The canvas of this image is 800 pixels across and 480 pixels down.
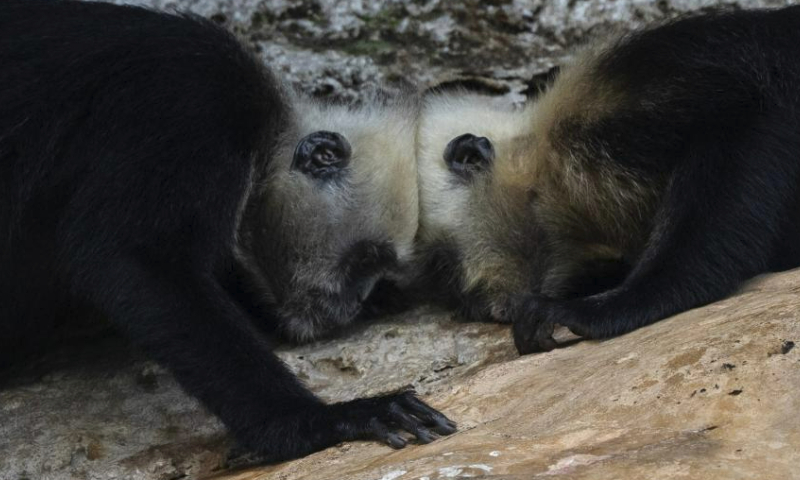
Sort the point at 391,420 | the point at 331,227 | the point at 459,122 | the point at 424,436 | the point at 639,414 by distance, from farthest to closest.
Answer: the point at 459,122
the point at 331,227
the point at 391,420
the point at 424,436
the point at 639,414

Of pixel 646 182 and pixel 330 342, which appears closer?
pixel 646 182

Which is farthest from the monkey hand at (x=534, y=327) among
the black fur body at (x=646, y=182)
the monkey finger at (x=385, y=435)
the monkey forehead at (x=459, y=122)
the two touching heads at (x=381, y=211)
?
the monkey forehead at (x=459, y=122)

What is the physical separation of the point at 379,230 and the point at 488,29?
1.79 metres

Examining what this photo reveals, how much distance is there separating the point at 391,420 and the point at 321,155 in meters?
1.34

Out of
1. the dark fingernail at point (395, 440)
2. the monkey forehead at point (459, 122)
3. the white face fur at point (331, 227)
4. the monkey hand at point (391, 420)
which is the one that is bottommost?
the dark fingernail at point (395, 440)

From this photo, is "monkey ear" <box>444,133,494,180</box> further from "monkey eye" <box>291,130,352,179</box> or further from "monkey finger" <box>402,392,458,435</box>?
"monkey finger" <box>402,392,458,435</box>

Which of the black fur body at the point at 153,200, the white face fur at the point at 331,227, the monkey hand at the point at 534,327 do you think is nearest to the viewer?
the black fur body at the point at 153,200

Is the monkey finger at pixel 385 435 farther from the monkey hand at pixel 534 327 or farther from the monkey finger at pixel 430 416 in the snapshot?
the monkey hand at pixel 534 327

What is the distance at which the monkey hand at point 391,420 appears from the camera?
10.8 feet

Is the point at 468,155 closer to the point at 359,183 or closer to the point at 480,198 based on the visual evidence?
the point at 480,198

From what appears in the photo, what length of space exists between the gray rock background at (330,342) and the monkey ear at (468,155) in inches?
21.9

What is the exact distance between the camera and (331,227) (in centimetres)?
436

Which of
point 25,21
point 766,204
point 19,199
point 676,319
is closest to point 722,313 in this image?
point 676,319

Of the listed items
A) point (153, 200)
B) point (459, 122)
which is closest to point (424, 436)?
point (153, 200)
